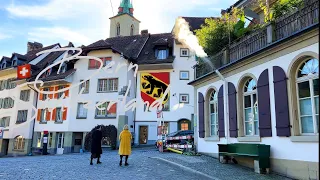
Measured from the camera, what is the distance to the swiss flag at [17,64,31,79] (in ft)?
122

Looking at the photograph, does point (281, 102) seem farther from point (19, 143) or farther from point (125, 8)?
point (125, 8)

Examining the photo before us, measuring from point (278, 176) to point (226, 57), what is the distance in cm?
602

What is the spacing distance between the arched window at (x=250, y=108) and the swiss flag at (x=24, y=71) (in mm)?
31678

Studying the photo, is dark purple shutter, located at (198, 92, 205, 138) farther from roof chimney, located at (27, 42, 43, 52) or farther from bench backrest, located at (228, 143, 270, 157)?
roof chimney, located at (27, 42, 43, 52)

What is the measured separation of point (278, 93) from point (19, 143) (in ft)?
114

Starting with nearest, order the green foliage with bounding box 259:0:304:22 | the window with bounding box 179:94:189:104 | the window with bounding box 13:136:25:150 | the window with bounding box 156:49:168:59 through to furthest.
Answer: the green foliage with bounding box 259:0:304:22, the window with bounding box 179:94:189:104, the window with bounding box 156:49:168:59, the window with bounding box 13:136:25:150

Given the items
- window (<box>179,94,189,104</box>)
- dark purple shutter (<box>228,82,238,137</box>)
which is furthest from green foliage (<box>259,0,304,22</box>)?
window (<box>179,94,189,104</box>)

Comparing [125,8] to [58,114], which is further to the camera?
→ [125,8]

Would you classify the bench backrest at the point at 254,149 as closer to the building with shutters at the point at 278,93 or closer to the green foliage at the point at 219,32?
the building with shutters at the point at 278,93

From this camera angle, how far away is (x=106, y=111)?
3148 centimetres

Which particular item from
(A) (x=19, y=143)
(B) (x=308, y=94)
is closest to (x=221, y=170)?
(B) (x=308, y=94)

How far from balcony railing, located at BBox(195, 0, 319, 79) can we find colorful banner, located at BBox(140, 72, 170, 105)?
16188 mm

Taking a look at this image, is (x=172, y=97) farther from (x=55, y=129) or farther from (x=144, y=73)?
(x=55, y=129)

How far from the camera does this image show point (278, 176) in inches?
381
